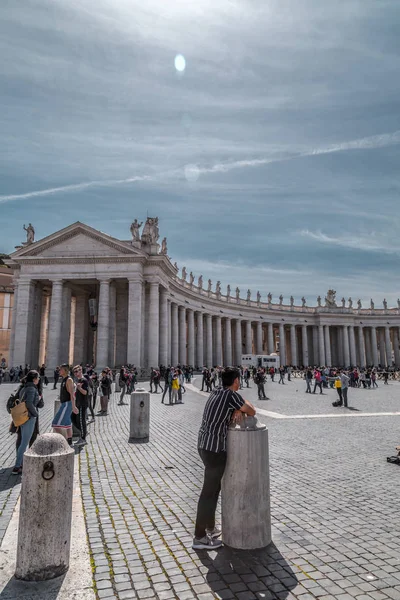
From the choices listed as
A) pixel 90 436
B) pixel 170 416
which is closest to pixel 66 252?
pixel 170 416

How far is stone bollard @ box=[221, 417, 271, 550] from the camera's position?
4.88 m

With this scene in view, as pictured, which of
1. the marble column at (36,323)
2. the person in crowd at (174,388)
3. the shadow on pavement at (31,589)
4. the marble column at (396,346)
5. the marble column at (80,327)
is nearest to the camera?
the shadow on pavement at (31,589)

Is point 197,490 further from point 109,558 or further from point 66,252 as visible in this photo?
point 66,252

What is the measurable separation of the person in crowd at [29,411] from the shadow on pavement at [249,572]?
517cm

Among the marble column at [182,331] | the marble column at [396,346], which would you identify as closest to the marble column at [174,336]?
the marble column at [182,331]

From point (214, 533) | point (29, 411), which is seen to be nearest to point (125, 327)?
A: point (29, 411)

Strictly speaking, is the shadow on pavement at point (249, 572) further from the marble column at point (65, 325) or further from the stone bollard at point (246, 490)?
the marble column at point (65, 325)

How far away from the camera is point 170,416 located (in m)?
17.2

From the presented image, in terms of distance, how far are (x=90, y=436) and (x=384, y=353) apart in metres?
98.1

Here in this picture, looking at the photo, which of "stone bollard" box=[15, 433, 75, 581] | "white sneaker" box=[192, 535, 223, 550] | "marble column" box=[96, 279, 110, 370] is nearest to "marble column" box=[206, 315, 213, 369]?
"marble column" box=[96, 279, 110, 370]

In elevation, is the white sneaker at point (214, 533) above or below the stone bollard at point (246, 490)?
below

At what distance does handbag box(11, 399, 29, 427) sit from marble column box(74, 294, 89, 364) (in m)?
46.3

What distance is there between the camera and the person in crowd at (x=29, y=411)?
841cm

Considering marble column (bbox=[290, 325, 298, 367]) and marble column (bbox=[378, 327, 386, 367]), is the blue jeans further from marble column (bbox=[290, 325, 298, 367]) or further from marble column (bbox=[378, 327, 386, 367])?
marble column (bbox=[378, 327, 386, 367])
